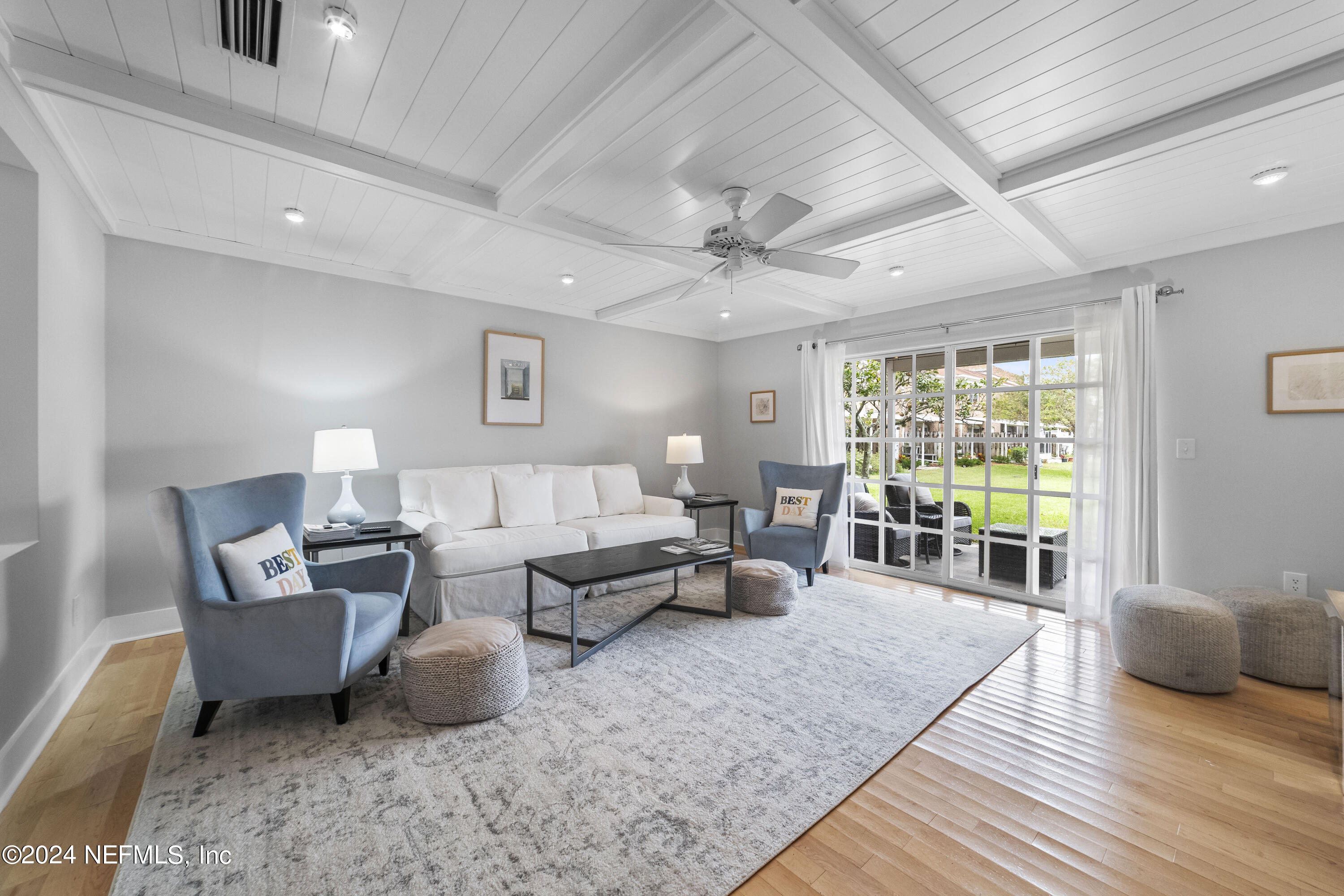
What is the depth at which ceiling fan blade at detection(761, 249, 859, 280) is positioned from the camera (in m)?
2.72

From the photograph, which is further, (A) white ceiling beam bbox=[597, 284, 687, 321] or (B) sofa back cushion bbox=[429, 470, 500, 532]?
(A) white ceiling beam bbox=[597, 284, 687, 321]

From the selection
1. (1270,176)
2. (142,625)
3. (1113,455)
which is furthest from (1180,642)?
(142,625)

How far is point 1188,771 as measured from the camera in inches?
76.9

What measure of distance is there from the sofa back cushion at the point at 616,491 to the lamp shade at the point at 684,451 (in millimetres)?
413

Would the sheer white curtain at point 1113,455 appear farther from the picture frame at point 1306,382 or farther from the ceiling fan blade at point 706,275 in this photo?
the ceiling fan blade at point 706,275

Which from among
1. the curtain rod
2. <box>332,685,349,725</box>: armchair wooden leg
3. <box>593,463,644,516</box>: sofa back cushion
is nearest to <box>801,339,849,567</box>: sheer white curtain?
the curtain rod

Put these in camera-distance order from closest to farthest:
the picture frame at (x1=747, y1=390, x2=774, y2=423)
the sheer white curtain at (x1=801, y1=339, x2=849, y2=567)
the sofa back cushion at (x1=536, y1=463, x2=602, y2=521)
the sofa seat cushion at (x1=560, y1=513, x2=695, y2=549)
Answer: the sofa seat cushion at (x1=560, y1=513, x2=695, y2=549) < the sofa back cushion at (x1=536, y1=463, x2=602, y2=521) < the sheer white curtain at (x1=801, y1=339, x2=849, y2=567) < the picture frame at (x1=747, y1=390, x2=774, y2=423)

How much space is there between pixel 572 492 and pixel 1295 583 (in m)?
4.48

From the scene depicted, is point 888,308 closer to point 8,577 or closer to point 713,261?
point 713,261

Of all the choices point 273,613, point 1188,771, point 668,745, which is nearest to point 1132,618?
point 1188,771

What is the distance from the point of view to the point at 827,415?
16.6ft

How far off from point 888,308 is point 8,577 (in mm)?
5236

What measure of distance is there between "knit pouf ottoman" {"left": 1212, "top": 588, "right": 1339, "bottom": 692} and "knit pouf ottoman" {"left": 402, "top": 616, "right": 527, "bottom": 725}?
3.46 metres

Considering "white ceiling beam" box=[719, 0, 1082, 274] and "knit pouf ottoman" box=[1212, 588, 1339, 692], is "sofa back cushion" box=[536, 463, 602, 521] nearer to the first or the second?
"white ceiling beam" box=[719, 0, 1082, 274]
